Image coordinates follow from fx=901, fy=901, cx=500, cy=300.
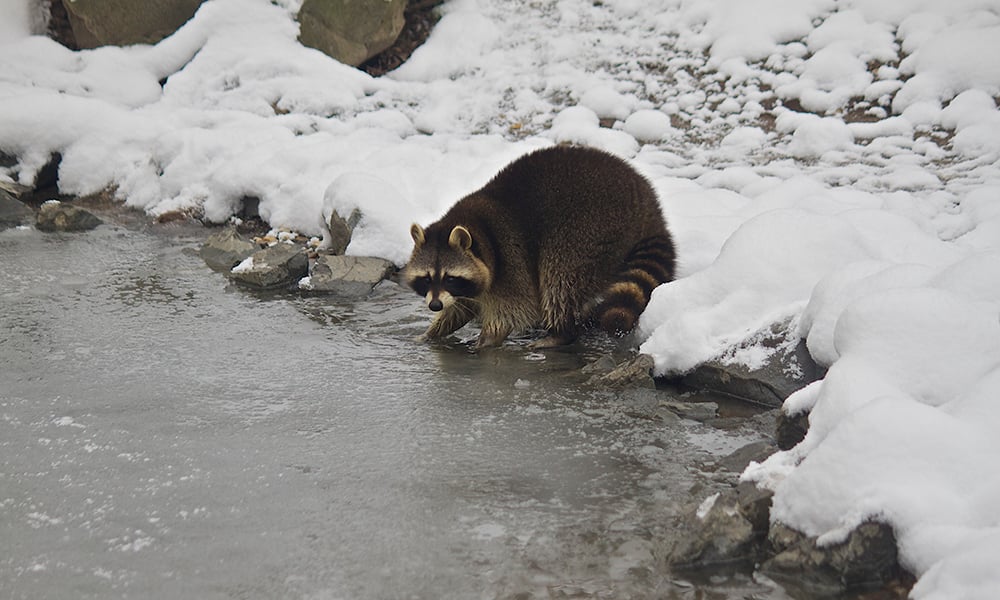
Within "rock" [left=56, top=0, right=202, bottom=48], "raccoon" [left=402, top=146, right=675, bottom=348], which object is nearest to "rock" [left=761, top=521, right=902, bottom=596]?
"raccoon" [left=402, top=146, right=675, bottom=348]

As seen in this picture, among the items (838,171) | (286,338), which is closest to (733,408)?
(286,338)

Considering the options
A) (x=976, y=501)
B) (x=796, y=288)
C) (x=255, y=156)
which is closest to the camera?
(x=976, y=501)

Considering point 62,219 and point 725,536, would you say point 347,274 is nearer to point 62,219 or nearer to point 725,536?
point 62,219

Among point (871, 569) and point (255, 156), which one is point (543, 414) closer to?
point (871, 569)

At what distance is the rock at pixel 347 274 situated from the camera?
575 centimetres

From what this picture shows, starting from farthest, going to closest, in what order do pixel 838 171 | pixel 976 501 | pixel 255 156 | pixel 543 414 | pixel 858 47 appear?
pixel 858 47 < pixel 255 156 < pixel 838 171 < pixel 543 414 < pixel 976 501

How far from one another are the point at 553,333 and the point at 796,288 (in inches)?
55.6

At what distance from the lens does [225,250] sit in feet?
21.3

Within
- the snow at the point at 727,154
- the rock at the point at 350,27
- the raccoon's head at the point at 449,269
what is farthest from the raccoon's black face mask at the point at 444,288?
the rock at the point at 350,27

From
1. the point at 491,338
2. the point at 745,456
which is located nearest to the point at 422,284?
the point at 491,338

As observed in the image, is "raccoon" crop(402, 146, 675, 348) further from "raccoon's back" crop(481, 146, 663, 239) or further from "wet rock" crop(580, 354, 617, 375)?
"wet rock" crop(580, 354, 617, 375)

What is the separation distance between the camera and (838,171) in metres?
6.73

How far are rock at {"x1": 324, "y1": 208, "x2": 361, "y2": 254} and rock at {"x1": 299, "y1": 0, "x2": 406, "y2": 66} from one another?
373 cm

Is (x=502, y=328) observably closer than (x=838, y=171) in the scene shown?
Yes
